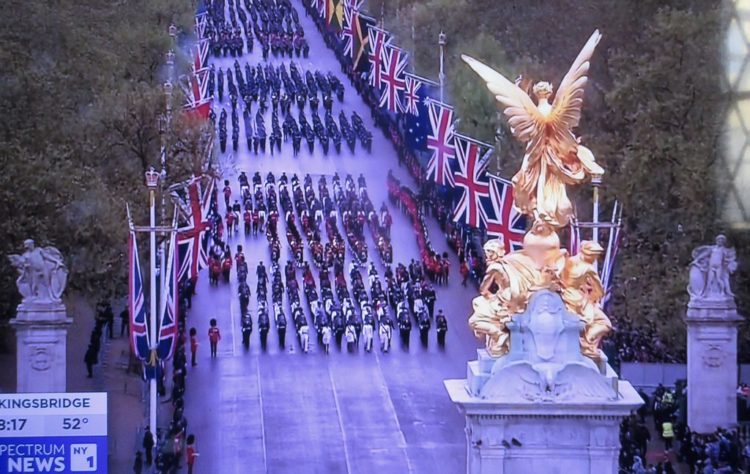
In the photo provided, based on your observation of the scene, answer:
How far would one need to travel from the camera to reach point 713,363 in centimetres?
4816

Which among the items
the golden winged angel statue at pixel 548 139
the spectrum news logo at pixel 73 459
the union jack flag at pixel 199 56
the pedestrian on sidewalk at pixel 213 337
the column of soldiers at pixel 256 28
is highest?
the column of soldiers at pixel 256 28

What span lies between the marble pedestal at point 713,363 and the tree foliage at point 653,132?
272 cm

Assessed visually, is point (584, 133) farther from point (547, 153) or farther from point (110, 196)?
point (547, 153)

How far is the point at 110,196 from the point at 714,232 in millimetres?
15347

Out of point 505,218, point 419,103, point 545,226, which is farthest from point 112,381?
point 545,226

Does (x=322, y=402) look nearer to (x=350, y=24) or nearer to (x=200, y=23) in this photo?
(x=350, y=24)

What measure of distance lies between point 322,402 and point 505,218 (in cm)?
768

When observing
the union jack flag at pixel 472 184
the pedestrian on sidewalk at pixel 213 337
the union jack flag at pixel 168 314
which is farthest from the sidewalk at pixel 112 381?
the union jack flag at pixel 472 184

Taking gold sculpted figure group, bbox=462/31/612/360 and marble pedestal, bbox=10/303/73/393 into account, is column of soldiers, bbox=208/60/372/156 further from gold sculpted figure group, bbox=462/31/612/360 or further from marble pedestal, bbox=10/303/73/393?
gold sculpted figure group, bbox=462/31/612/360

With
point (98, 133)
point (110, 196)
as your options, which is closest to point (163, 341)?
point (110, 196)

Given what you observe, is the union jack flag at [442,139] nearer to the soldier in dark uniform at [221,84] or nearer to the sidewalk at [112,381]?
the sidewalk at [112,381]

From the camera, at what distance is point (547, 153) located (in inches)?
1332

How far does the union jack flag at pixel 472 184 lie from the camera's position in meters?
52.1

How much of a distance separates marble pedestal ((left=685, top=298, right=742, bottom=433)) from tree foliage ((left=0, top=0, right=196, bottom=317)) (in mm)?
14819
